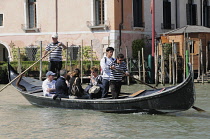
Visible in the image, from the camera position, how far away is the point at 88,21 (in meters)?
20.4

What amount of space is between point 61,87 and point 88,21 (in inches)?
380

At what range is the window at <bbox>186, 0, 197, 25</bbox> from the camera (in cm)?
2305

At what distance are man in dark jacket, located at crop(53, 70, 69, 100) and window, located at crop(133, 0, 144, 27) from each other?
10.1 metres

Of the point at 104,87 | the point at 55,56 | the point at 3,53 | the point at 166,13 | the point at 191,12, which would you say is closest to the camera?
the point at 104,87

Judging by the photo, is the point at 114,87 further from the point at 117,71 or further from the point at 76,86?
the point at 76,86

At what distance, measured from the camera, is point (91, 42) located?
20484 millimetres

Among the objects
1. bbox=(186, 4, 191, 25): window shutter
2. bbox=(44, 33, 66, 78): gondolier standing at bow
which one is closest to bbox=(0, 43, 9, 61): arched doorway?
bbox=(186, 4, 191, 25): window shutter

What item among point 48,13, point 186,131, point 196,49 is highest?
point 48,13

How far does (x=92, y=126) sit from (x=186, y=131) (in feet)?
5.01

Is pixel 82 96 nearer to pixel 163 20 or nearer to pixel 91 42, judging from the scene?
pixel 91 42

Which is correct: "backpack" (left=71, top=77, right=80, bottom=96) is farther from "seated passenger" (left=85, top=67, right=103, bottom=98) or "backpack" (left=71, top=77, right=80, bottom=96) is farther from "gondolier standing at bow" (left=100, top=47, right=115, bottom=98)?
"gondolier standing at bow" (left=100, top=47, right=115, bottom=98)

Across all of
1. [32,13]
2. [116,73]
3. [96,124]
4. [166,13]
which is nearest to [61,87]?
[116,73]

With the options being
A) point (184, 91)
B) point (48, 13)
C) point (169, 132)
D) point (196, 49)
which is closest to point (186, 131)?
point (169, 132)

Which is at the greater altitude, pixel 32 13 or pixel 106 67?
pixel 32 13
